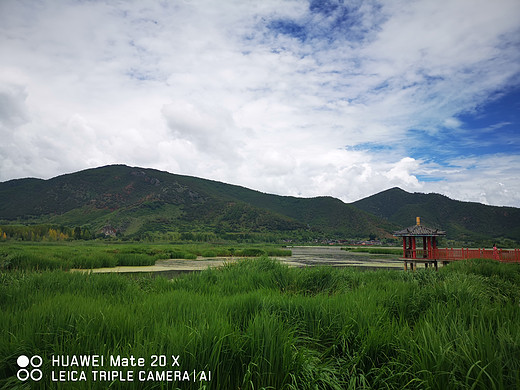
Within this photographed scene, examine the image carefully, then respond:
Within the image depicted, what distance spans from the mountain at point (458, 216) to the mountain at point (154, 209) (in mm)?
24218

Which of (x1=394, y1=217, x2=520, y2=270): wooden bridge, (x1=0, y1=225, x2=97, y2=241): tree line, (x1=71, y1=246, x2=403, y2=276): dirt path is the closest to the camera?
(x1=394, y1=217, x2=520, y2=270): wooden bridge

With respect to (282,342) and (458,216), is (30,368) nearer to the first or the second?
(282,342)

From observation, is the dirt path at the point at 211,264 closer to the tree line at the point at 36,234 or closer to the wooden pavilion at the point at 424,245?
the wooden pavilion at the point at 424,245

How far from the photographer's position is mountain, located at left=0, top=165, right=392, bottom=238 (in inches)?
3979

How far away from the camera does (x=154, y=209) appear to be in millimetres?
112000

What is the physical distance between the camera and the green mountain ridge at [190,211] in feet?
332

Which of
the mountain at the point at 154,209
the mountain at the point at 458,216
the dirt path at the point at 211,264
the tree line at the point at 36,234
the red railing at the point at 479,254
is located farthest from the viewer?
the mountain at the point at 458,216

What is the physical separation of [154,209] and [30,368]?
11446cm

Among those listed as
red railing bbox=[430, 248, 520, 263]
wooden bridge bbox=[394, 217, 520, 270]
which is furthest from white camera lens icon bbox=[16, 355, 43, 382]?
red railing bbox=[430, 248, 520, 263]

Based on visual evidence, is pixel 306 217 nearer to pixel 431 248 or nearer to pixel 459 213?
pixel 459 213

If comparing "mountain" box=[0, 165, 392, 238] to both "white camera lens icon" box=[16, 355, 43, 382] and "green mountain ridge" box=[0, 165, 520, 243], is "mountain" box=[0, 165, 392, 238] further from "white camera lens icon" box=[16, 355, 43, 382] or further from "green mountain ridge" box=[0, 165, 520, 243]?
"white camera lens icon" box=[16, 355, 43, 382]

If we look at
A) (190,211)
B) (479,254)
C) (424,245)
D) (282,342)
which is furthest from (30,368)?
(190,211)

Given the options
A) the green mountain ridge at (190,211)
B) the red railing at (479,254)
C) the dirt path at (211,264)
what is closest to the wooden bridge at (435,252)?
the red railing at (479,254)

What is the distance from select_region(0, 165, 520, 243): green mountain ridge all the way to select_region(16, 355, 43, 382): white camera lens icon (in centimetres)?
8653
